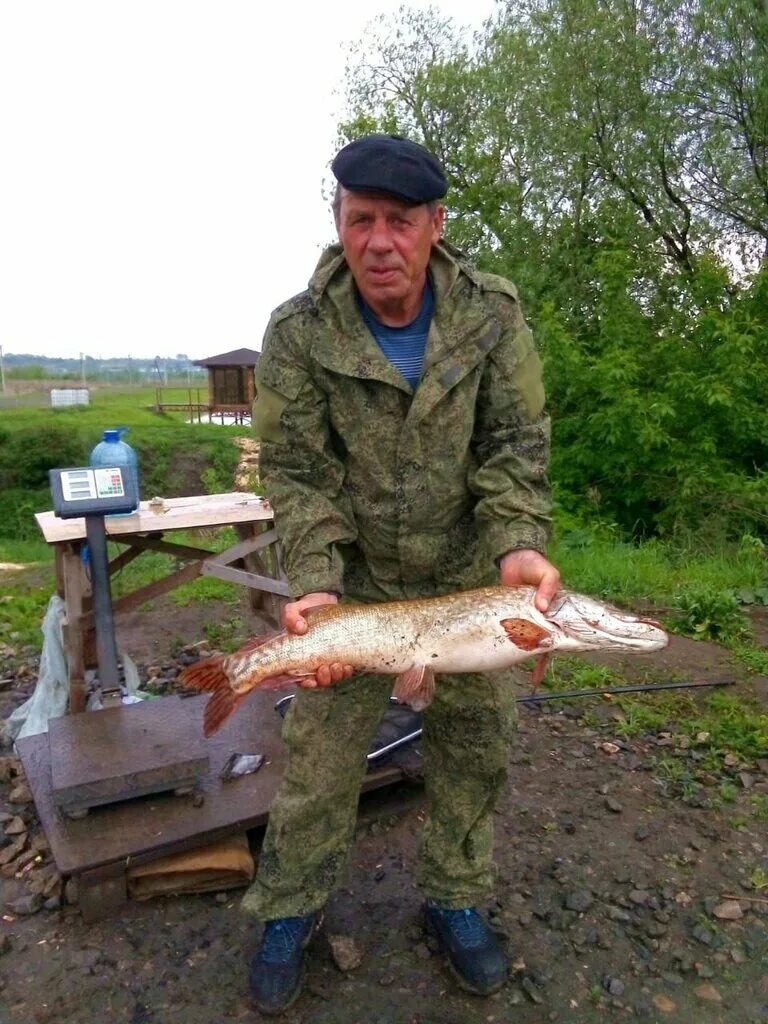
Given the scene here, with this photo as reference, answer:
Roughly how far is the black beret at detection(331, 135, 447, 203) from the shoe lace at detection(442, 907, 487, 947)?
2283mm

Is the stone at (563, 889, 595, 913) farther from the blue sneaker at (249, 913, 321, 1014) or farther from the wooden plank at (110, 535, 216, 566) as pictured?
the wooden plank at (110, 535, 216, 566)

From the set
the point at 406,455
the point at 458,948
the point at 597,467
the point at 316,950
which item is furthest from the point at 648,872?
the point at 597,467

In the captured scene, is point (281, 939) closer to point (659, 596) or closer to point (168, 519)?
point (168, 519)

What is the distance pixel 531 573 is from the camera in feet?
8.26

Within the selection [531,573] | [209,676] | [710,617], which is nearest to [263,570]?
[710,617]

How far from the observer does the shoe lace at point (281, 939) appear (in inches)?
105

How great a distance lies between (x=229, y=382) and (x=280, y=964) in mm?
30530

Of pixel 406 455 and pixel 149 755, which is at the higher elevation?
pixel 406 455

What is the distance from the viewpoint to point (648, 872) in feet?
10.8

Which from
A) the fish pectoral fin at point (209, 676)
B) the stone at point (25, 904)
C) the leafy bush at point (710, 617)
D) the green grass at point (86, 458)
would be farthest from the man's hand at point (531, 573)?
the green grass at point (86, 458)

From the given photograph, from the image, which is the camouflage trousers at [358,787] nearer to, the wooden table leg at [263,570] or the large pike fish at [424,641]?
the large pike fish at [424,641]

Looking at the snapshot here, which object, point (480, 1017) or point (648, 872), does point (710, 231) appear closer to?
point (648, 872)

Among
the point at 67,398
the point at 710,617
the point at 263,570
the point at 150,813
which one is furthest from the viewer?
the point at 67,398

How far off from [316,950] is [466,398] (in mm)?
1951
